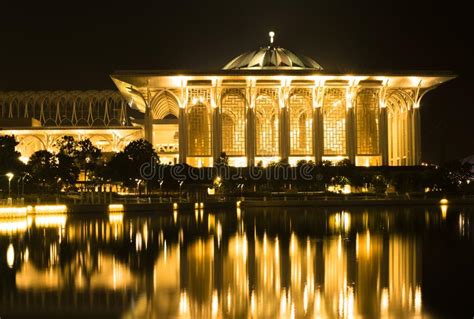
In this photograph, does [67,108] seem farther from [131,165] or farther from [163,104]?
[131,165]

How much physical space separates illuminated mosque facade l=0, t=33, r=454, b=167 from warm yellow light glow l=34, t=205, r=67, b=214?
30220 mm

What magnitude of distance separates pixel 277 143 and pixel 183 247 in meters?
55.8

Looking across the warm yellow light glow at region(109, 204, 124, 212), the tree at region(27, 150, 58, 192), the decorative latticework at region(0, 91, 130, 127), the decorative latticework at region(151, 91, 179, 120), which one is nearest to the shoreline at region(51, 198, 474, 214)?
the warm yellow light glow at region(109, 204, 124, 212)

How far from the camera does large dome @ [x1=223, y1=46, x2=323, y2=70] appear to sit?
279ft

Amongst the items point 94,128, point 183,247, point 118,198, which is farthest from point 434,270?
point 94,128

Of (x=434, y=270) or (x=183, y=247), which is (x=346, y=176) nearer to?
(x=183, y=247)

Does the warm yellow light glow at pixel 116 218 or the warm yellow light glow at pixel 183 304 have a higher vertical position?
the warm yellow light glow at pixel 116 218

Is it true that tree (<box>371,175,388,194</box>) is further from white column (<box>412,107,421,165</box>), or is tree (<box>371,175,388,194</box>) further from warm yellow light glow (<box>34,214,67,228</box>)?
warm yellow light glow (<box>34,214,67,228</box>)

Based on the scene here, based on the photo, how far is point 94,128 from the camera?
310 ft

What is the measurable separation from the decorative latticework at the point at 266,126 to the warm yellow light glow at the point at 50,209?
37.3 meters

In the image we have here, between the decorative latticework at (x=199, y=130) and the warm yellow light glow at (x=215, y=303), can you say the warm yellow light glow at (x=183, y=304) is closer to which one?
the warm yellow light glow at (x=215, y=303)

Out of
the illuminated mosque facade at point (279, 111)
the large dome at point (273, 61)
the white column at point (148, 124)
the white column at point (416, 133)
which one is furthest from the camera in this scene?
the large dome at point (273, 61)

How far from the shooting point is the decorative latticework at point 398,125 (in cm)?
8325

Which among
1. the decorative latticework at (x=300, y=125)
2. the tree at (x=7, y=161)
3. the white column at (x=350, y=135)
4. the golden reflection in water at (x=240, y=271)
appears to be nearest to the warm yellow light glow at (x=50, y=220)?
the golden reflection in water at (x=240, y=271)
